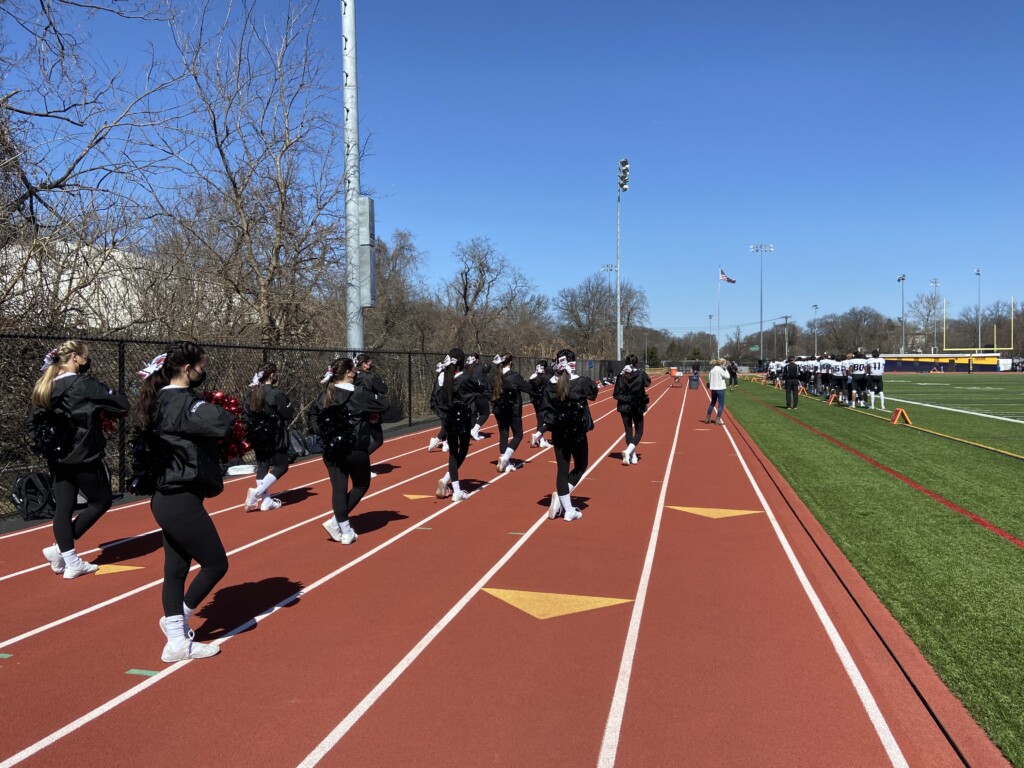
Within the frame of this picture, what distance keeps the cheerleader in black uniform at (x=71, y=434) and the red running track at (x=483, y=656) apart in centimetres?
43

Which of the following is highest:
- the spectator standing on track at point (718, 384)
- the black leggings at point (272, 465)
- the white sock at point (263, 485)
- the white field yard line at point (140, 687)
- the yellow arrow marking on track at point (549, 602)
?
the spectator standing on track at point (718, 384)

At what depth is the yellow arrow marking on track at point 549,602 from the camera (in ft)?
17.3

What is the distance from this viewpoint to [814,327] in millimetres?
122000

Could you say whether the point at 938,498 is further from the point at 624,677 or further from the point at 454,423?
the point at 624,677

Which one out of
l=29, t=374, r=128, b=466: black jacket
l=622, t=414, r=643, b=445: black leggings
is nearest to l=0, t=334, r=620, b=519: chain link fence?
l=29, t=374, r=128, b=466: black jacket

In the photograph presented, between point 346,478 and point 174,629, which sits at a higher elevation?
point 346,478

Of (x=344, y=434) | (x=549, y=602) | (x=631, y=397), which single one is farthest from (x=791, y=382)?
(x=549, y=602)

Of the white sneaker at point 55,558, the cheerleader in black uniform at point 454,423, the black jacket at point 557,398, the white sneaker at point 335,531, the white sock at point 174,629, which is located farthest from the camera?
the cheerleader in black uniform at point 454,423

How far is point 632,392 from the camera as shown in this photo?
12.5m

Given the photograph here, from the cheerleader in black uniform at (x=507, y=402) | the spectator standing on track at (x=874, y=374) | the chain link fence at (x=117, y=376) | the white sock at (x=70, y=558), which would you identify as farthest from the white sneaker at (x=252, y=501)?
the spectator standing on track at (x=874, y=374)

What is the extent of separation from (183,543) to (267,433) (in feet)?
15.7

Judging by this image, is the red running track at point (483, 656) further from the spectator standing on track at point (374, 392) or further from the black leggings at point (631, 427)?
the black leggings at point (631, 427)

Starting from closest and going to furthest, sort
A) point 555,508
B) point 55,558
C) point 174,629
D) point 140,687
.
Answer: point 140,687 < point 174,629 < point 55,558 < point 555,508

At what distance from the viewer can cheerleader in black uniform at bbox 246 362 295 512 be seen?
29.2 feet
